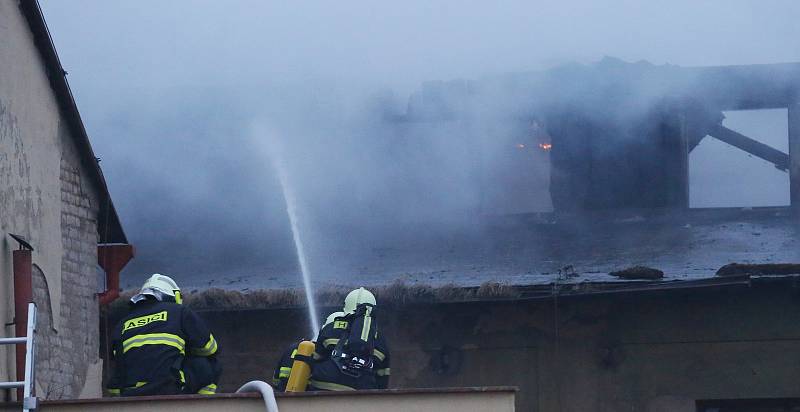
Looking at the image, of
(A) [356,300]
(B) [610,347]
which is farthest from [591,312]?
(A) [356,300]

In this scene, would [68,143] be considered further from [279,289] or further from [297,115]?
[297,115]

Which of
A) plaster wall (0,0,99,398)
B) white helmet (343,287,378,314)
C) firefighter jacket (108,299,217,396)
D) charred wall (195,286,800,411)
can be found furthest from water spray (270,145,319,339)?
firefighter jacket (108,299,217,396)

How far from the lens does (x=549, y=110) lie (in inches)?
536

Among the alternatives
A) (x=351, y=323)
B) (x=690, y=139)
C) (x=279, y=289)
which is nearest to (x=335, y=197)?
(x=279, y=289)

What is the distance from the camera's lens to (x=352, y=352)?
23.6ft

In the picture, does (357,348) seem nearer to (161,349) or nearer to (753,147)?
(161,349)

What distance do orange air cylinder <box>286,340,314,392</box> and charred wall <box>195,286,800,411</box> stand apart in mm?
3370

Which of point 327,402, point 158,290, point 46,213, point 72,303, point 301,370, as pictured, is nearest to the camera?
point 327,402

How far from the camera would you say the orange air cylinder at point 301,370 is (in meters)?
7.31

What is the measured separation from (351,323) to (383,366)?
308mm

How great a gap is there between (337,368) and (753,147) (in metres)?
7.94

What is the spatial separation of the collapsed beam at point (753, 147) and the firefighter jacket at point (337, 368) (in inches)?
290

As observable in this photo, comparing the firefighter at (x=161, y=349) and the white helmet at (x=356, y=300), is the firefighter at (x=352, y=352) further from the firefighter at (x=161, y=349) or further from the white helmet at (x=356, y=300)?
the firefighter at (x=161, y=349)

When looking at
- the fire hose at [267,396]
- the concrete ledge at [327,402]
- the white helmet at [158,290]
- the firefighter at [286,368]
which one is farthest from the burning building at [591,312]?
the fire hose at [267,396]
